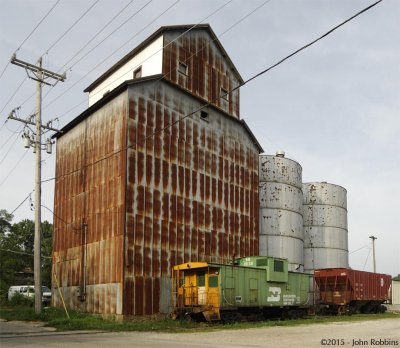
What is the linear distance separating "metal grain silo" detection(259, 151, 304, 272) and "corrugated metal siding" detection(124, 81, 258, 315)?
3.47 meters

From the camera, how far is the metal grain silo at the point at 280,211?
4044 centimetres

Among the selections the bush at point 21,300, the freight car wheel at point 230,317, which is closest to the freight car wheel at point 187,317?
the freight car wheel at point 230,317

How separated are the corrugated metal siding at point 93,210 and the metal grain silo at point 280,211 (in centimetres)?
1554

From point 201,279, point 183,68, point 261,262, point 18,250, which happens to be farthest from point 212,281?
point 18,250

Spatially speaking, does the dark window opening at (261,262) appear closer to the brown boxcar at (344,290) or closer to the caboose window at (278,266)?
the caboose window at (278,266)

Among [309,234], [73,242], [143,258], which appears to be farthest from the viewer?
[309,234]

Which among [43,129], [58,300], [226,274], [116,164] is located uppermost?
[43,129]

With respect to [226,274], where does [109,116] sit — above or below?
above

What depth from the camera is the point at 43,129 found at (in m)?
29.7

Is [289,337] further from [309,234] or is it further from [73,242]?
[309,234]

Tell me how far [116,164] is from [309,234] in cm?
2468

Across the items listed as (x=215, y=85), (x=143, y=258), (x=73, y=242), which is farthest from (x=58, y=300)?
(x=215, y=85)

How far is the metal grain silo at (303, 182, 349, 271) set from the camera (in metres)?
45.8

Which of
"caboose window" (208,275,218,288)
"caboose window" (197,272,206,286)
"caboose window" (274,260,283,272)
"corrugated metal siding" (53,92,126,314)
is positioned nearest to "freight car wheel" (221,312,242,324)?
"caboose window" (208,275,218,288)
